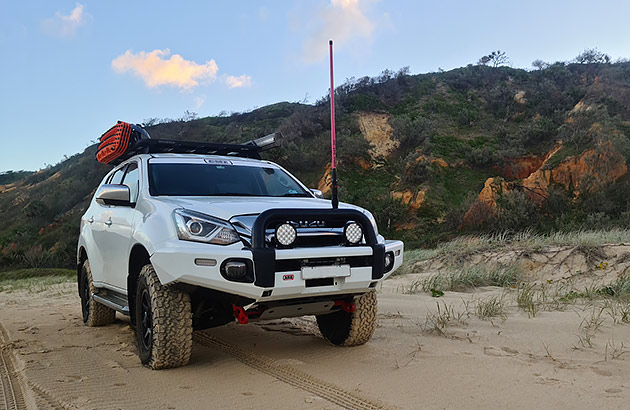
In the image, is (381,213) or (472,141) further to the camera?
(472,141)

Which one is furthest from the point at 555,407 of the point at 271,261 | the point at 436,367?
the point at 271,261

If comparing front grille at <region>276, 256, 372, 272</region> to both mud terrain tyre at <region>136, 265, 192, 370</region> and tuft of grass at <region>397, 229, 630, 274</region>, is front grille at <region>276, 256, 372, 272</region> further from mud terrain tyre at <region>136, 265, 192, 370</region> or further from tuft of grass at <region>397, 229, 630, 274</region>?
tuft of grass at <region>397, 229, 630, 274</region>

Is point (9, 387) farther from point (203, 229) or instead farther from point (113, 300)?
point (203, 229)

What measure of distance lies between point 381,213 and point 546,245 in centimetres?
1341

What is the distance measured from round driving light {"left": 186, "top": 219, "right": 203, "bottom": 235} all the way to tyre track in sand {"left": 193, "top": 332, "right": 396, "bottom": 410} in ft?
3.94

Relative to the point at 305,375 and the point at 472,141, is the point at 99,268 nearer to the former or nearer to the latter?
the point at 305,375

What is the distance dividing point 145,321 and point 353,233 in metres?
1.88

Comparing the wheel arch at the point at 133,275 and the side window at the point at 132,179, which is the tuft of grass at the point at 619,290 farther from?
the side window at the point at 132,179

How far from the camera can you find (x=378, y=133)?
103ft

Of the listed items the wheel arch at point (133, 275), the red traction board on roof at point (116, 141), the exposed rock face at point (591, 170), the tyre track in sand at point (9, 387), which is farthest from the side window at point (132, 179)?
the exposed rock face at point (591, 170)

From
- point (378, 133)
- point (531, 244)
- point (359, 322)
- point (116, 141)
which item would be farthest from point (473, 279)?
point (378, 133)

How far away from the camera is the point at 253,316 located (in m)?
3.95

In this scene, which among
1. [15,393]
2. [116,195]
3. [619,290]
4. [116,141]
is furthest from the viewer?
[619,290]

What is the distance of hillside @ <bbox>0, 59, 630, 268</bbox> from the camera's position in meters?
20.4
